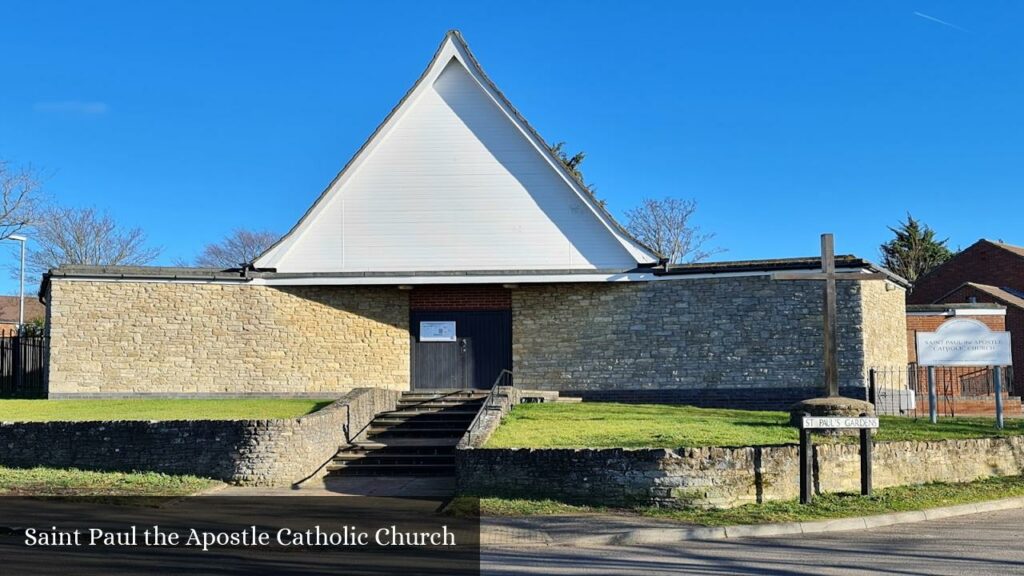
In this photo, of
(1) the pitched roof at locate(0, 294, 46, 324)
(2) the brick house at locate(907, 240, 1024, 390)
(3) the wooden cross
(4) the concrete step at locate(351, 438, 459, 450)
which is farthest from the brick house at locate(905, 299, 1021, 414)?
(1) the pitched roof at locate(0, 294, 46, 324)

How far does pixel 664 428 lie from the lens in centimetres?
1570

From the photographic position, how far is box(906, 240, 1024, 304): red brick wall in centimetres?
4212

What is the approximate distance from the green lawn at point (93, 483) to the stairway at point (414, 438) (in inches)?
103

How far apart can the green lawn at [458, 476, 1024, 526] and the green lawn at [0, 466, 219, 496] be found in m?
4.75

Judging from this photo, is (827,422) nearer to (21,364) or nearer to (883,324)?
(883,324)

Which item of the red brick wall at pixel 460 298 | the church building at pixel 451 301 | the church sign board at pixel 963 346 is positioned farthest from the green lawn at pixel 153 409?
the church sign board at pixel 963 346

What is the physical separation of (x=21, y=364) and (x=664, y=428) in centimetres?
1851

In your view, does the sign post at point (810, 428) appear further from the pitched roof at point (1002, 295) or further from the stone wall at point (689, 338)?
the pitched roof at point (1002, 295)

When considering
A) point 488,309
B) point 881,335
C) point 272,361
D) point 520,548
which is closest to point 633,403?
point 488,309

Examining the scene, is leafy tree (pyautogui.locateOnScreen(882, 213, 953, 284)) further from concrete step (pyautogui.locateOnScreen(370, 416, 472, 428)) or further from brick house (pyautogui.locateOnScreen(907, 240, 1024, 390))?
concrete step (pyautogui.locateOnScreen(370, 416, 472, 428))

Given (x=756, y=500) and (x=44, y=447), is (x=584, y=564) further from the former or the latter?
(x=44, y=447)

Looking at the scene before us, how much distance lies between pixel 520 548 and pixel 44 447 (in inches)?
396

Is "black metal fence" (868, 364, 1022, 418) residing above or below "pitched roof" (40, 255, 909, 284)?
below

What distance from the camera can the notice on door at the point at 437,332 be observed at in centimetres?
2394
